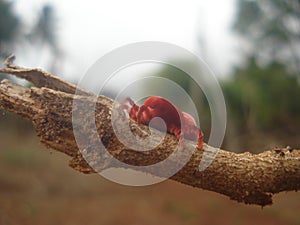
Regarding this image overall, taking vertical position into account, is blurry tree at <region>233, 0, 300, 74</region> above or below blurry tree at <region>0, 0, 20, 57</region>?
above

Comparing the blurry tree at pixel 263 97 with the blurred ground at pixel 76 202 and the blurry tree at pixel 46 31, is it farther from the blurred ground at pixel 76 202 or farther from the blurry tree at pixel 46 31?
the blurry tree at pixel 46 31

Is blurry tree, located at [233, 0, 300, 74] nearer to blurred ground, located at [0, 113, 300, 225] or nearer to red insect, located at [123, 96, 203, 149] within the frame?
blurred ground, located at [0, 113, 300, 225]

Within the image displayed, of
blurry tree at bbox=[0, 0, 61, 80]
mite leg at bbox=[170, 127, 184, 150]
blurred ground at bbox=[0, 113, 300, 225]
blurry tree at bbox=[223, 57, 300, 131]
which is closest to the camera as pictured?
mite leg at bbox=[170, 127, 184, 150]

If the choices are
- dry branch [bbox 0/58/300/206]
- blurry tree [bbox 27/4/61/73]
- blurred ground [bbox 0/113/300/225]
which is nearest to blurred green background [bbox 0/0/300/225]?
blurred ground [bbox 0/113/300/225]

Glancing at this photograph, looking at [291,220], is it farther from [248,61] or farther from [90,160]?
[90,160]

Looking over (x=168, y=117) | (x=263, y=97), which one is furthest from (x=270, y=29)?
(x=168, y=117)
